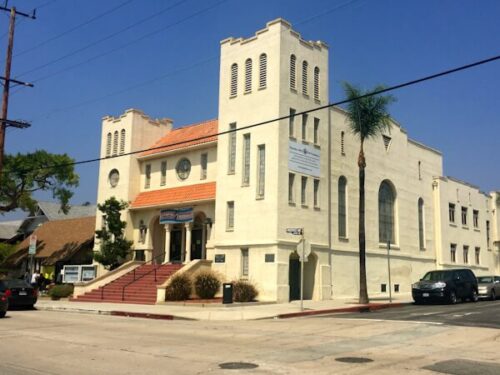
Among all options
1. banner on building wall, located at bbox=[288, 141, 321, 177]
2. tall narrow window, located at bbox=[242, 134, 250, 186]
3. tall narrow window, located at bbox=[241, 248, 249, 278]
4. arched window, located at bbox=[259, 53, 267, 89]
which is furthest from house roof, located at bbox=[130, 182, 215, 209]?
arched window, located at bbox=[259, 53, 267, 89]

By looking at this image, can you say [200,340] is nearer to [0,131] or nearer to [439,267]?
[0,131]

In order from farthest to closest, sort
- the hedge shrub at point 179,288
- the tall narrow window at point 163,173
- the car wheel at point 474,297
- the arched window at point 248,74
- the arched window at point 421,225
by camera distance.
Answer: the arched window at point 421,225 < the tall narrow window at point 163,173 < the arched window at point 248,74 < the car wheel at point 474,297 < the hedge shrub at point 179,288

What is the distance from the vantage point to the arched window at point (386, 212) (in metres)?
37.1

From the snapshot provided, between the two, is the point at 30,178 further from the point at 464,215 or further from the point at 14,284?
the point at 464,215

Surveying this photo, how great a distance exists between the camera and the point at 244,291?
88.8ft

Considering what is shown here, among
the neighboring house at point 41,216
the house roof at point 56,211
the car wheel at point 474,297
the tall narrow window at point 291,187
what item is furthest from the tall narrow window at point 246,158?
the neighboring house at point 41,216

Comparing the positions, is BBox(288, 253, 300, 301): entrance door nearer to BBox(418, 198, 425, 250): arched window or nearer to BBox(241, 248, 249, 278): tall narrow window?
BBox(241, 248, 249, 278): tall narrow window

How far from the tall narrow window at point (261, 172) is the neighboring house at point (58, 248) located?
16842 millimetres

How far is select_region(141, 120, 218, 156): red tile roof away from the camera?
35125mm

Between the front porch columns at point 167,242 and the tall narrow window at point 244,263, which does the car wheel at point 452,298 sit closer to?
the tall narrow window at point 244,263

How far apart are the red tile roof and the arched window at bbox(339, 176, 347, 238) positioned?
26.7 ft

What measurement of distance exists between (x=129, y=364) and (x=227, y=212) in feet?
69.0

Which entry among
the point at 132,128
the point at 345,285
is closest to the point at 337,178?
the point at 345,285

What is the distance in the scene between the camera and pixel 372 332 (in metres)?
15.2
